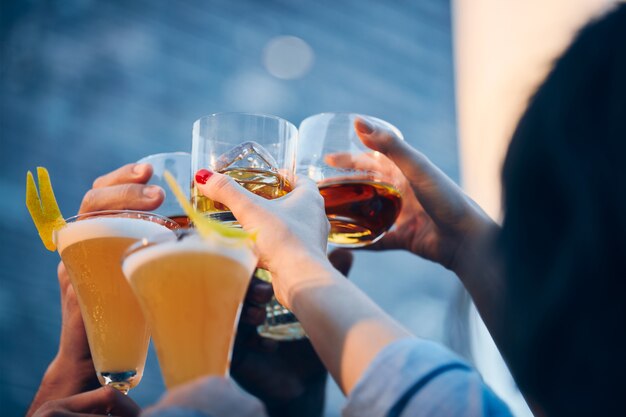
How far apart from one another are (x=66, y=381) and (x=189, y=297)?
0.86m

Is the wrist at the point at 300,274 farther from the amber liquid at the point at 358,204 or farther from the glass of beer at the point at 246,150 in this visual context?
the amber liquid at the point at 358,204

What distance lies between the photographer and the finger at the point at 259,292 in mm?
1585

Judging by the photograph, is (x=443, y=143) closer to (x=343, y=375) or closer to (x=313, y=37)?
(x=313, y=37)

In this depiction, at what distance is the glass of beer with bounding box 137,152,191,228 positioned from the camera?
142 centimetres

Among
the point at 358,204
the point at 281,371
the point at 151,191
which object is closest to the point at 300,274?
the point at 358,204

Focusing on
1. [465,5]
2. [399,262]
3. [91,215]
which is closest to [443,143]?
A: [399,262]

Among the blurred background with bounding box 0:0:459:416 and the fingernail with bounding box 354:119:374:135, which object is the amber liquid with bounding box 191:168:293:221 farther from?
the blurred background with bounding box 0:0:459:416

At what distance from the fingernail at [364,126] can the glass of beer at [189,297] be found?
0.72 metres

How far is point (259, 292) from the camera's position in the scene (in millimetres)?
1591

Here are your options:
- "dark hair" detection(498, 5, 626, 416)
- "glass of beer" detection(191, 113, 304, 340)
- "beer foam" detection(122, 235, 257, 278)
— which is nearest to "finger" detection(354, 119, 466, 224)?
"glass of beer" detection(191, 113, 304, 340)

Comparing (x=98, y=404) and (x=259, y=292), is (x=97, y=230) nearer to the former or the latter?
(x=98, y=404)

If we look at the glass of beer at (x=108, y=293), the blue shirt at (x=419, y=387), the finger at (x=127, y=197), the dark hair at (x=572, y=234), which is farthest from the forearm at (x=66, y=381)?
the dark hair at (x=572, y=234)

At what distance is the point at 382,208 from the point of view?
141 centimetres

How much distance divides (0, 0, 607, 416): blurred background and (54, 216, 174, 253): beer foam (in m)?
6.73
